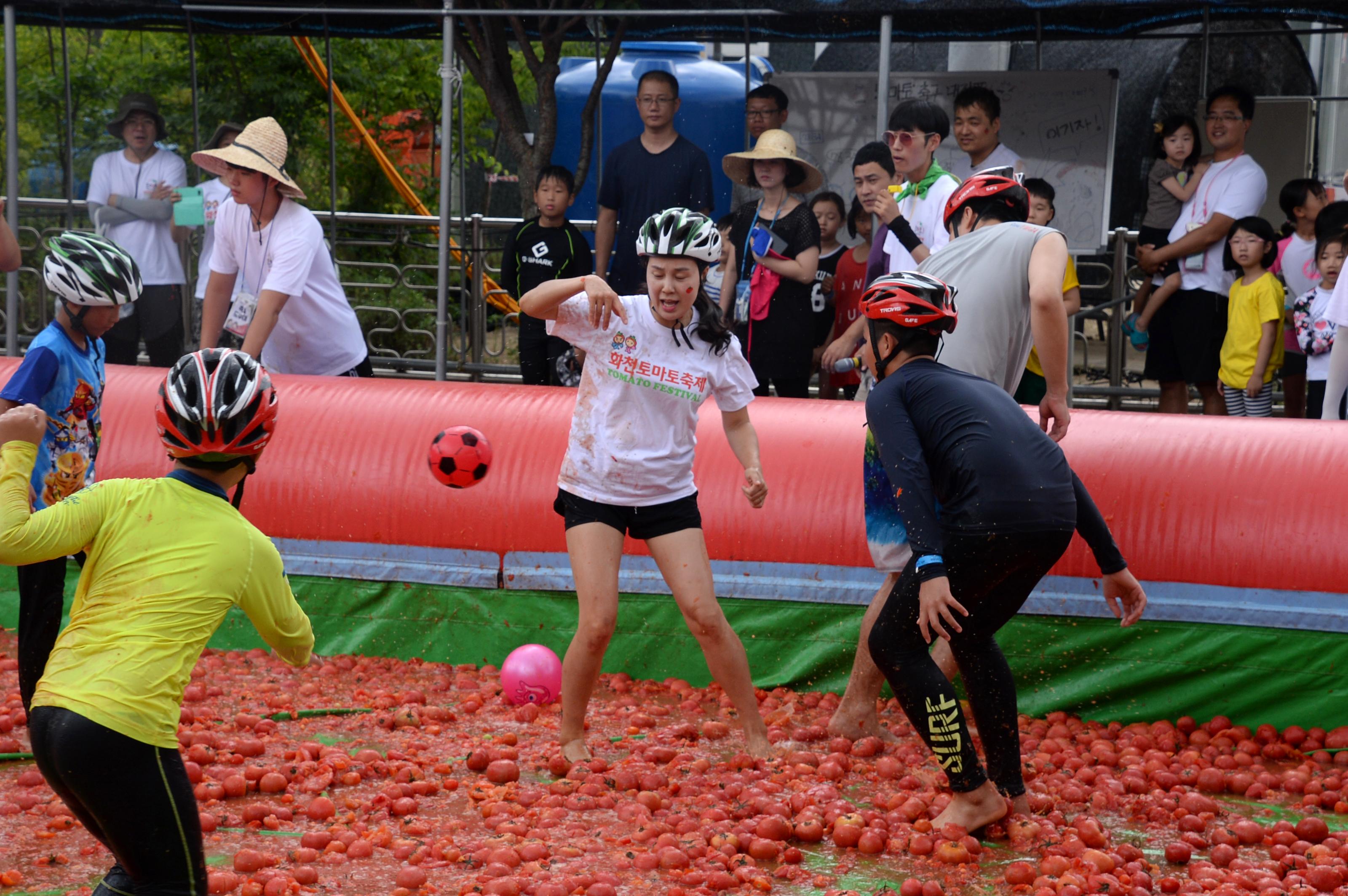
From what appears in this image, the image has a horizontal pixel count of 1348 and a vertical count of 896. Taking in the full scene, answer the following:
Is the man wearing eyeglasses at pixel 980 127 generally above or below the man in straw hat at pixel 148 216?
above

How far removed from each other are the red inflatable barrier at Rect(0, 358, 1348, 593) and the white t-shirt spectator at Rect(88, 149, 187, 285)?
2.78 m

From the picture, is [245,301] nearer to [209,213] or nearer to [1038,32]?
[209,213]

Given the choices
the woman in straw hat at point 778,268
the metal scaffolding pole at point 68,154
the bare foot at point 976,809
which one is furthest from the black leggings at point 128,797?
the metal scaffolding pole at point 68,154

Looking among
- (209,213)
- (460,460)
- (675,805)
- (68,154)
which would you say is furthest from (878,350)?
(68,154)

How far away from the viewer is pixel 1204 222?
8.39m

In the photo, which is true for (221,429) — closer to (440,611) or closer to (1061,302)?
(1061,302)

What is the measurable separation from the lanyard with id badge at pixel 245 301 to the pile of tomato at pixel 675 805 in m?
1.73

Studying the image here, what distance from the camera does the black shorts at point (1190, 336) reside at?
838 centimetres

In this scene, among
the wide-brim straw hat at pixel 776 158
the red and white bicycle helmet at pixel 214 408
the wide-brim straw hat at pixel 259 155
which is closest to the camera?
the red and white bicycle helmet at pixel 214 408

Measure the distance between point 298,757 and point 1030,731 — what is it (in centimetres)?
291

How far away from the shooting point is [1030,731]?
5.50 m

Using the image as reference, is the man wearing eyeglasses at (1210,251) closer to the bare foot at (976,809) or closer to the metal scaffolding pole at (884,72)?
the metal scaffolding pole at (884,72)

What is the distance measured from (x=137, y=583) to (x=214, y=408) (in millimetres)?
425

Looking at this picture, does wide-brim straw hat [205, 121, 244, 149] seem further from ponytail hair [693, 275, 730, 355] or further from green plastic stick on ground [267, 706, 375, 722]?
ponytail hair [693, 275, 730, 355]
